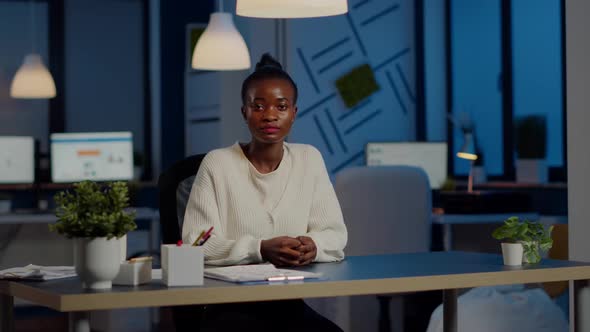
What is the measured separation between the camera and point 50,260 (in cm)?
661

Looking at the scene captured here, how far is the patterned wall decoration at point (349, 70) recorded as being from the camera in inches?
259

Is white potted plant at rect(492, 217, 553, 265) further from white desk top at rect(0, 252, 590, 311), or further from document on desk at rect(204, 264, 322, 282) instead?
document on desk at rect(204, 264, 322, 282)

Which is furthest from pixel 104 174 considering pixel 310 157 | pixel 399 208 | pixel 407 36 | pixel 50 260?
pixel 310 157

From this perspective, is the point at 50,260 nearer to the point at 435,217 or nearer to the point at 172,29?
the point at 435,217

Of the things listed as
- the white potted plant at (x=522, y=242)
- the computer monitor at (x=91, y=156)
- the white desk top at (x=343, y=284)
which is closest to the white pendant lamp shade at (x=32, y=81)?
the computer monitor at (x=91, y=156)

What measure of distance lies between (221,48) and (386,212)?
1669 mm

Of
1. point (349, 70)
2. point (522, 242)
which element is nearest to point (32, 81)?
point (349, 70)

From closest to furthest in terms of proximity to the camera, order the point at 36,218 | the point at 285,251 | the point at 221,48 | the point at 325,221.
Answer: the point at 285,251
the point at 325,221
the point at 221,48
the point at 36,218

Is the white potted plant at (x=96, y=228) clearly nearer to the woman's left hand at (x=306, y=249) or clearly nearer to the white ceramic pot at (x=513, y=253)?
the woman's left hand at (x=306, y=249)

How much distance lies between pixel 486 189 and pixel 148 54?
4417 millimetres

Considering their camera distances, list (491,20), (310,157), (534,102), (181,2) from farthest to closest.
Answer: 1. (181,2)
2. (491,20)
3. (534,102)
4. (310,157)

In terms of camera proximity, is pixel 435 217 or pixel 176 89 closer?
pixel 435 217

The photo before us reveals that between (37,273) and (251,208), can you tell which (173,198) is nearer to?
(251,208)

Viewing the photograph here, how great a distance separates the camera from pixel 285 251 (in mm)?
2574
